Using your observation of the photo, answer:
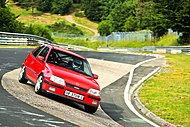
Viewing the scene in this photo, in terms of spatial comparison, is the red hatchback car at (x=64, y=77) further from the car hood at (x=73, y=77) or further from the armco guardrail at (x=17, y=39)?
the armco guardrail at (x=17, y=39)

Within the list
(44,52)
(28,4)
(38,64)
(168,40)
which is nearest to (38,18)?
(28,4)

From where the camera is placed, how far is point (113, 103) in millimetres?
11500

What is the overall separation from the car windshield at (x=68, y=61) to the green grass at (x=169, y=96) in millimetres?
2870

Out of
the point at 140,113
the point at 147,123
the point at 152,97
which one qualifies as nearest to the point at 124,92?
the point at 152,97

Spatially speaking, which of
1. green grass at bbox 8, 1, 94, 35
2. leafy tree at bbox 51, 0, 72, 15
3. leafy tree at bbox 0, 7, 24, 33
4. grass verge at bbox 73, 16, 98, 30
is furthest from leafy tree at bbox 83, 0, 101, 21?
leafy tree at bbox 0, 7, 24, 33

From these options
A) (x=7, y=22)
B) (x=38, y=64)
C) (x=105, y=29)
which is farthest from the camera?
(x=105, y=29)

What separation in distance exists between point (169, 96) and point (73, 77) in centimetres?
588

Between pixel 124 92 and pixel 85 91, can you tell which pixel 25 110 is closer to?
pixel 85 91

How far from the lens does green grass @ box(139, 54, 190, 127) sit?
32.1ft

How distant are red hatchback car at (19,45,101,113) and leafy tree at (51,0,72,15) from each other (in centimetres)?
14742

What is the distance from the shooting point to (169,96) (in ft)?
42.1

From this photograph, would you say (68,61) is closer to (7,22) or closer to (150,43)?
(7,22)

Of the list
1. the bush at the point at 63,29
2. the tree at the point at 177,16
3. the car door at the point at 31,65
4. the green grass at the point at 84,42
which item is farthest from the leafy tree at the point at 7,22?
the bush at the point at 63,29

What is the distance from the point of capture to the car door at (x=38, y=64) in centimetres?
912
